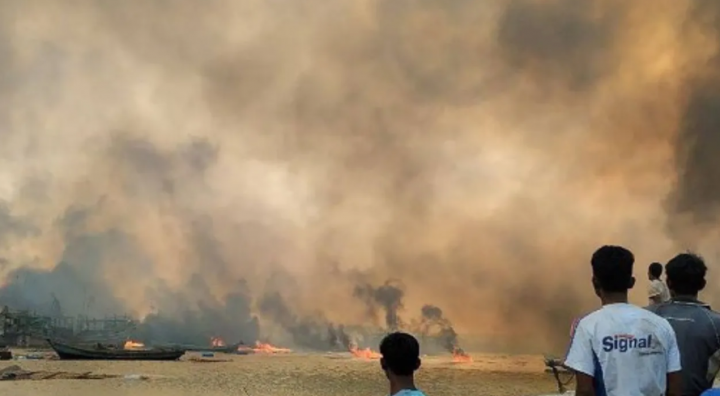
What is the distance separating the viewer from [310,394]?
3051 inches

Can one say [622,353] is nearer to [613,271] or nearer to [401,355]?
[613,271]

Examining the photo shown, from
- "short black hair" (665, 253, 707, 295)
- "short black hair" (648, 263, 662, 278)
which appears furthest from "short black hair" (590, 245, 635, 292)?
"short black hair" (648, 263, 662, 278)

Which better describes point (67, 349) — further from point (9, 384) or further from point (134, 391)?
point (134, 391)

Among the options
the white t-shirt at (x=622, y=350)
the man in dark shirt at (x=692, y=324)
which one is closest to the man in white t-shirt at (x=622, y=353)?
the white t-shirt at (x=622, y=350)

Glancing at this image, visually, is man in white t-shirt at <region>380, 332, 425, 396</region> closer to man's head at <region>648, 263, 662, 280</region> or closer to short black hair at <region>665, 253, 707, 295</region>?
short black hair at <region>665, 253, 707, 295</region>

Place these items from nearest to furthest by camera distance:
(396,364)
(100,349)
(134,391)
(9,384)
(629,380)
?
(629,380) < (396,364) < (134,391) < (9,384) < (100,349)

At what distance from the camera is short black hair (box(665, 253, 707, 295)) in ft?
18.0

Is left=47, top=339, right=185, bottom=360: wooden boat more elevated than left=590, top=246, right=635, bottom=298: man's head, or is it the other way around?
left=47, top=339, right=185, bottom=360: wooden boat

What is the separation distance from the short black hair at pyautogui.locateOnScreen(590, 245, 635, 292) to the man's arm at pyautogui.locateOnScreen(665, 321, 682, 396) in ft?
1.27

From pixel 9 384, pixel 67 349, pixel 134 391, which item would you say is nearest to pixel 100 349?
pixel 67 349

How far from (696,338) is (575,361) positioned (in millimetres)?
1456

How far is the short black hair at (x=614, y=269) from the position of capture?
4.68 m

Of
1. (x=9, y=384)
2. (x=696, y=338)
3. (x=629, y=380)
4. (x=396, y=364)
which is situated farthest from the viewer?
(x=9, y=384)

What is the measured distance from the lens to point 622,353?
4.46 metres
